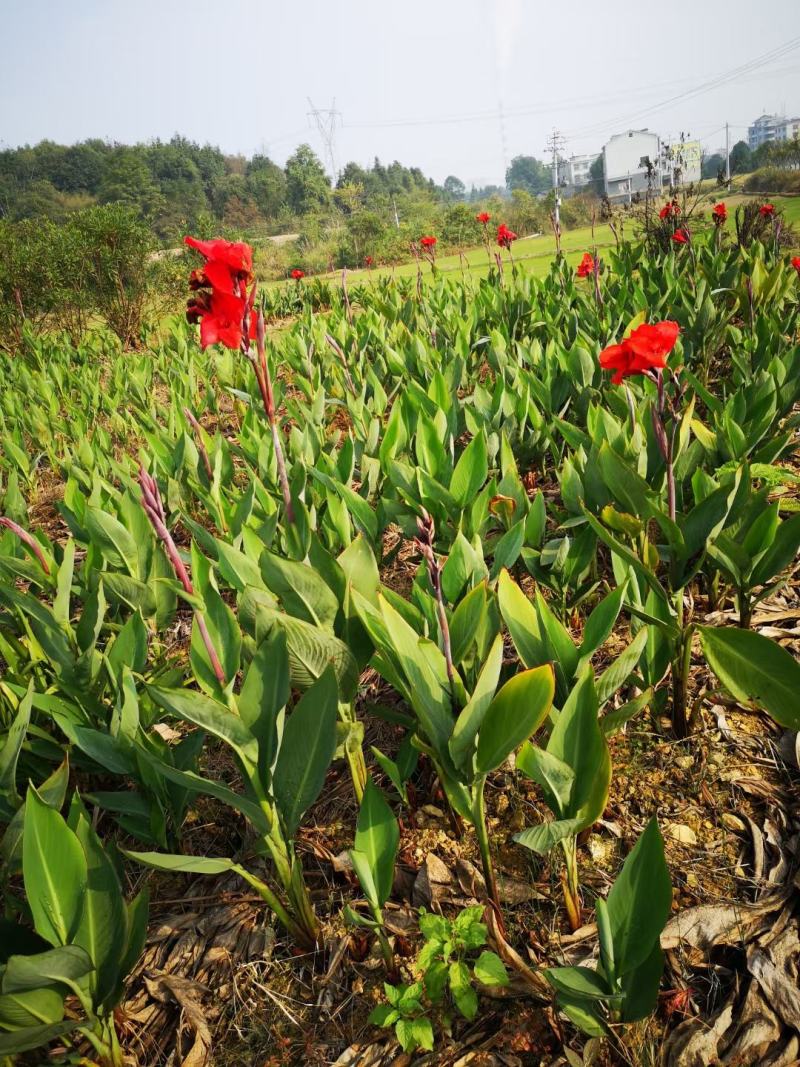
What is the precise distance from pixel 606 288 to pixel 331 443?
3278 mm

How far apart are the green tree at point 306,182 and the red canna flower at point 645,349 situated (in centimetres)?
6303

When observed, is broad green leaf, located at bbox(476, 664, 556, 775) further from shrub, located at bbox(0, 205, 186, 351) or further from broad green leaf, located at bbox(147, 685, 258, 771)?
shrub, located at bbox(0, 205, 186, 351)

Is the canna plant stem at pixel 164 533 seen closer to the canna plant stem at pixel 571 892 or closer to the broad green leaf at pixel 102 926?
the broad green leaf at pixel 102 926

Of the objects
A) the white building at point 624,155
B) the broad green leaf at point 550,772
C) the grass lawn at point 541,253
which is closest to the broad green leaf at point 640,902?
the broad green leaf at point 550,772

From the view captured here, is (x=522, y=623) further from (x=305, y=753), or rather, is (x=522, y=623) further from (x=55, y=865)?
(x=55, y=865)

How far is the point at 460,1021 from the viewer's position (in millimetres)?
985

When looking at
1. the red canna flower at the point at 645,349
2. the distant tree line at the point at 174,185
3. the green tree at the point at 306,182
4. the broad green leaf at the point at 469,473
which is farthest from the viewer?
the green tree at the point at 306,182

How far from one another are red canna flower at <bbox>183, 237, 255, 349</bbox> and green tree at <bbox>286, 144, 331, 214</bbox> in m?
62.9

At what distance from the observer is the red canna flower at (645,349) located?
57.7 inches

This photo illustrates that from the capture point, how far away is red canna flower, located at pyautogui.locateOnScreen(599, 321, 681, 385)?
146 centimetres

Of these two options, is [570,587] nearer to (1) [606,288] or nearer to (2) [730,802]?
(2) [730,802]

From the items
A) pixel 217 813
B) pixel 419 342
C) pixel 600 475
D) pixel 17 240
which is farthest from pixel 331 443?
pixel 17 240

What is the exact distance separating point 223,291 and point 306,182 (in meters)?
72.2

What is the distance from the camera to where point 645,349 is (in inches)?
59.0
